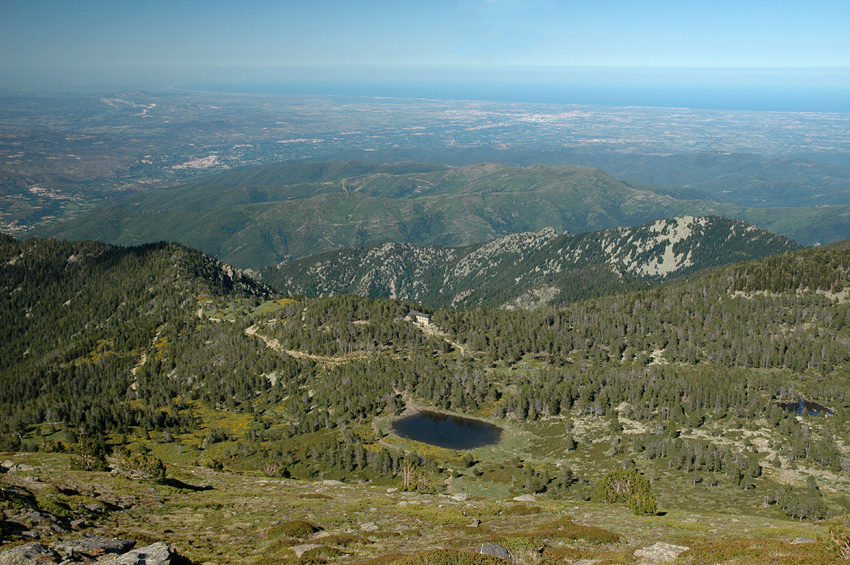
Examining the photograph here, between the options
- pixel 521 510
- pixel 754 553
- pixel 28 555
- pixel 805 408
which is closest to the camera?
pixel 28 555

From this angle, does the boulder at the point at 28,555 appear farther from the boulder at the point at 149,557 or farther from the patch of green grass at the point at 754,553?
the patch of green grass at the point at 754,553

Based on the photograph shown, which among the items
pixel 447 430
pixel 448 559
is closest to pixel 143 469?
pixel 448 559

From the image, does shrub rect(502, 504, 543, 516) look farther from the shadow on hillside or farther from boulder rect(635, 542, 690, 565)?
the shadow on hillside

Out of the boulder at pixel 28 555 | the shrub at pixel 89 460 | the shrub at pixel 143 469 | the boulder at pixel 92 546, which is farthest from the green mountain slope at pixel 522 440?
the boulder at pixel 28 555

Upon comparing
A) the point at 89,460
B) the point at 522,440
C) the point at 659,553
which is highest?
the point at 659,553

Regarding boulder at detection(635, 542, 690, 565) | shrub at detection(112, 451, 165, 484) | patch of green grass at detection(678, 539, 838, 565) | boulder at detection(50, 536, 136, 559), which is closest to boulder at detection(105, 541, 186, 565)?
boulder at detection(50, 536, 136, 559)

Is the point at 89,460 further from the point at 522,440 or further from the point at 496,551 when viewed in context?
the point at 522,440
